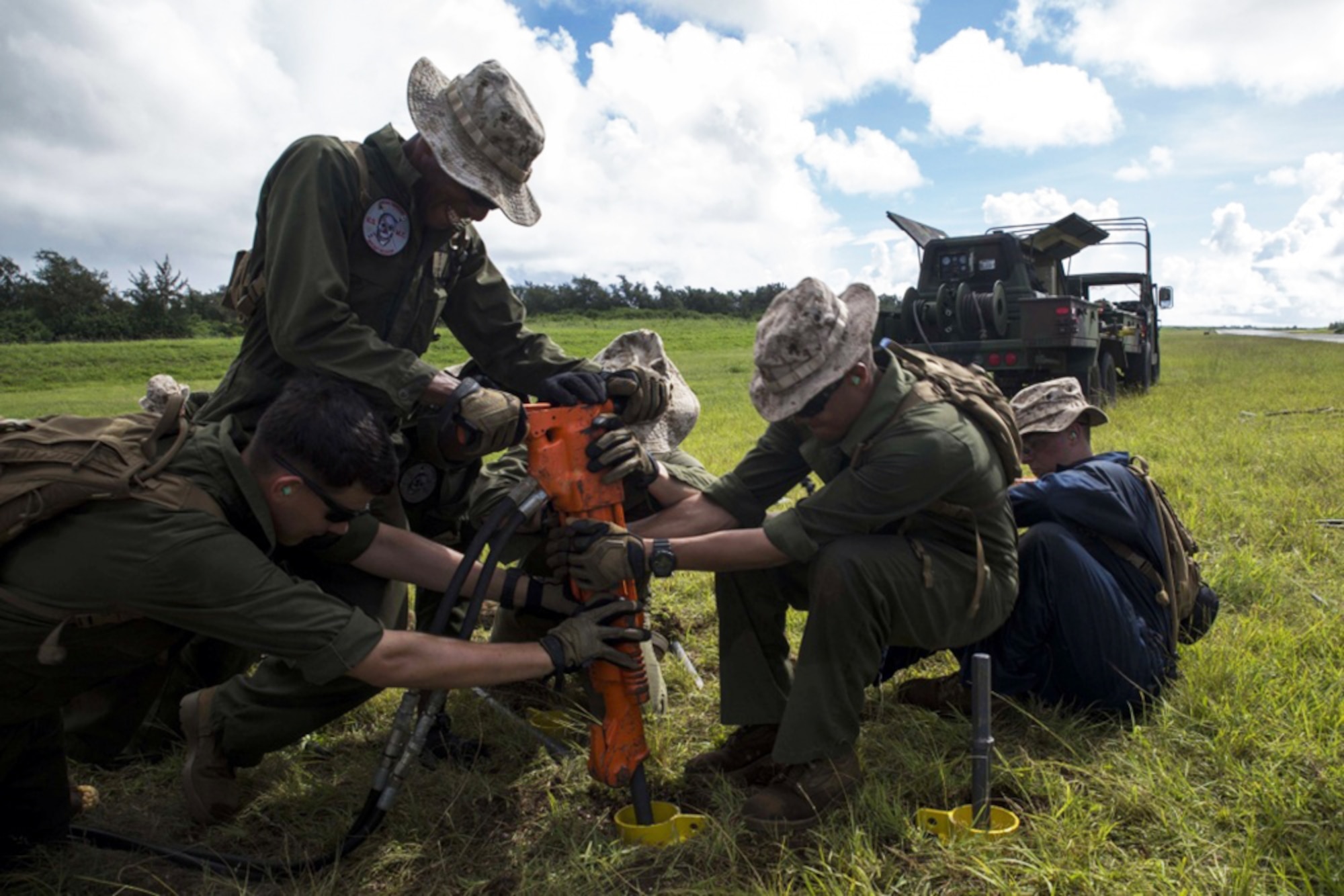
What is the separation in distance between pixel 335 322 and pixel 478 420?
536mm

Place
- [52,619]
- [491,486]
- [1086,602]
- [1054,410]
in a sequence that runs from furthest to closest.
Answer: [491,486]
[1054,410]
[1086,602]
[52,619]

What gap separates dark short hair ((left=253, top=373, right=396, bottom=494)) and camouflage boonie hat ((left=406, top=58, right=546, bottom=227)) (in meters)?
0.94

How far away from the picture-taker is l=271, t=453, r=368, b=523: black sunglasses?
2355 mm

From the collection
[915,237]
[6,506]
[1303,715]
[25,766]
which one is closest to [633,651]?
[6,506]

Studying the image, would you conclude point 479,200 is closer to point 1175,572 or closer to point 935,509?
point 935,509

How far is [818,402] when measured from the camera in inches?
109

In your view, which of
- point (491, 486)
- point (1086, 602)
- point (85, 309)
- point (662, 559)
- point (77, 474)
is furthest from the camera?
point (85, 309)

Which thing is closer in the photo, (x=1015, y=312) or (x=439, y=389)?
(x=439, y=389)

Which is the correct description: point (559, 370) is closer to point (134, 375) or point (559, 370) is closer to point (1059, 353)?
point (1059, 353)

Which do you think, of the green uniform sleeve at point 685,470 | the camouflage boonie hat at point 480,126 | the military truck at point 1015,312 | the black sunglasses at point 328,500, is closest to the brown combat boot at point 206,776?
the black sunglasses at point 328,500

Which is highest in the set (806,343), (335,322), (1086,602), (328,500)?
(335,322)

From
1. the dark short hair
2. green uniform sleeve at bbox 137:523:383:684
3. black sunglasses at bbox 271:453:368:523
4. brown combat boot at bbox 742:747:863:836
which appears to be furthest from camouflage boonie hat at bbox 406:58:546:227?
brown combat boot at bbox 742:747:863:836

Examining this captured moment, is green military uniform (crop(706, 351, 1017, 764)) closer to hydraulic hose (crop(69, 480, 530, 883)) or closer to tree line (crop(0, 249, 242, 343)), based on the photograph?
hydraulic hose (crop(69, 480, 530, 883))

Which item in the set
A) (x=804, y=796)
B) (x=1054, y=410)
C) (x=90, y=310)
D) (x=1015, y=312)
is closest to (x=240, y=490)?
(x=804, y=796)
